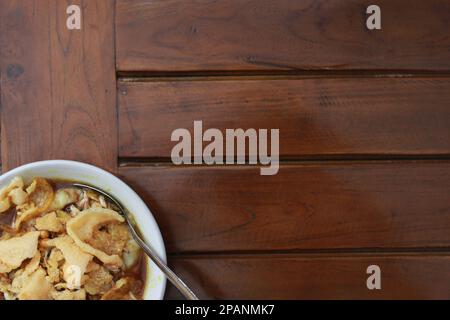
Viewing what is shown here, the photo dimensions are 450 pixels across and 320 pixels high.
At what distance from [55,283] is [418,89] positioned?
59 centimetres

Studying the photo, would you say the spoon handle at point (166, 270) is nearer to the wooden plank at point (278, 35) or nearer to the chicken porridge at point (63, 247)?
the chicken porridge at point (63, 247)

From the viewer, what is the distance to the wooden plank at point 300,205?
0.73 meters

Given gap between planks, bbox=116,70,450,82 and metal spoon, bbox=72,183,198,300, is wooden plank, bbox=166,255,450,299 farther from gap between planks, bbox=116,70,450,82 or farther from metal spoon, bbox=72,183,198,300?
gap between planks, bbox=116,70,450,82

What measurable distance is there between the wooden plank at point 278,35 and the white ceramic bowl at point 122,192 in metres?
0.16

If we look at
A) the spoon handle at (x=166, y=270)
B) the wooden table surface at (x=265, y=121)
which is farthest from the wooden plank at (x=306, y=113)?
the spoon handle at (x=166, y=270)

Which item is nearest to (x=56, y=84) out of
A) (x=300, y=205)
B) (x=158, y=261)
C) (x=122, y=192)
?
(x=122, y=192)

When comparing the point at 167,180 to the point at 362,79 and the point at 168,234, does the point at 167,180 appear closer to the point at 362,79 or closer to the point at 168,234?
the point at 168,234

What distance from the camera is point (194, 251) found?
73cm

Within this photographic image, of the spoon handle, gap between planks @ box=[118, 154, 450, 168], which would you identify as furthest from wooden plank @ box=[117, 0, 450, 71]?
the spoon handle

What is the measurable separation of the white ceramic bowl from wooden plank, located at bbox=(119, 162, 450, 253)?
0.04m

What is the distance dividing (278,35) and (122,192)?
320mm

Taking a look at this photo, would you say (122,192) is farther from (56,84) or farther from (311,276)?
(311,276)

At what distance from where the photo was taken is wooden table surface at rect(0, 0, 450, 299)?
72 centimetres
